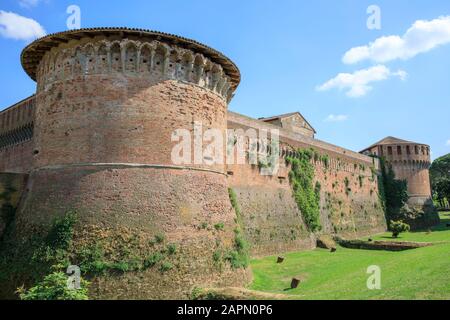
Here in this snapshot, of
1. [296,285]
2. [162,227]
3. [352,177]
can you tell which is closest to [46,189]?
[162,227]

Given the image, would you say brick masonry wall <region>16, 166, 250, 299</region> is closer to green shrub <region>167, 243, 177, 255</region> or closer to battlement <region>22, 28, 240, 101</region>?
green shrub <region>167, 243, 177, 255</region>

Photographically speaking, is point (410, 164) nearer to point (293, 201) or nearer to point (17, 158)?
point (293, 201)

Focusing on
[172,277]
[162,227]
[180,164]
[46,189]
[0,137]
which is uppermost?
[0,137]

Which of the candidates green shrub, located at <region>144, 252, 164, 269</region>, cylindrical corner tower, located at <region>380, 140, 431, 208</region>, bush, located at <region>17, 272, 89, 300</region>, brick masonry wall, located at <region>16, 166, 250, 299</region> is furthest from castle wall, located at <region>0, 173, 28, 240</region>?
cylindrical corner tower, located at <region>380, 140, 431, 208</region>

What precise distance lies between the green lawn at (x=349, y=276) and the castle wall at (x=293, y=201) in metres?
1.42

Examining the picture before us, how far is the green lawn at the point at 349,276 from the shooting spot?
9.23m

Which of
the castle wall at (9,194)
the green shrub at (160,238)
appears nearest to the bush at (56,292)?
the green shrub at (160,238)

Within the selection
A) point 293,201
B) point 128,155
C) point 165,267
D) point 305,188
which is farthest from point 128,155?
point 305,188

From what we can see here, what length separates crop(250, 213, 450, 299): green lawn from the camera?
923 centimetres

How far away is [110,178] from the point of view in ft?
37.7

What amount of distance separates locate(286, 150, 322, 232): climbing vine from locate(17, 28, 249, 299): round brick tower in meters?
12.9

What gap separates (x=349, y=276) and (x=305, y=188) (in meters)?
12.8
